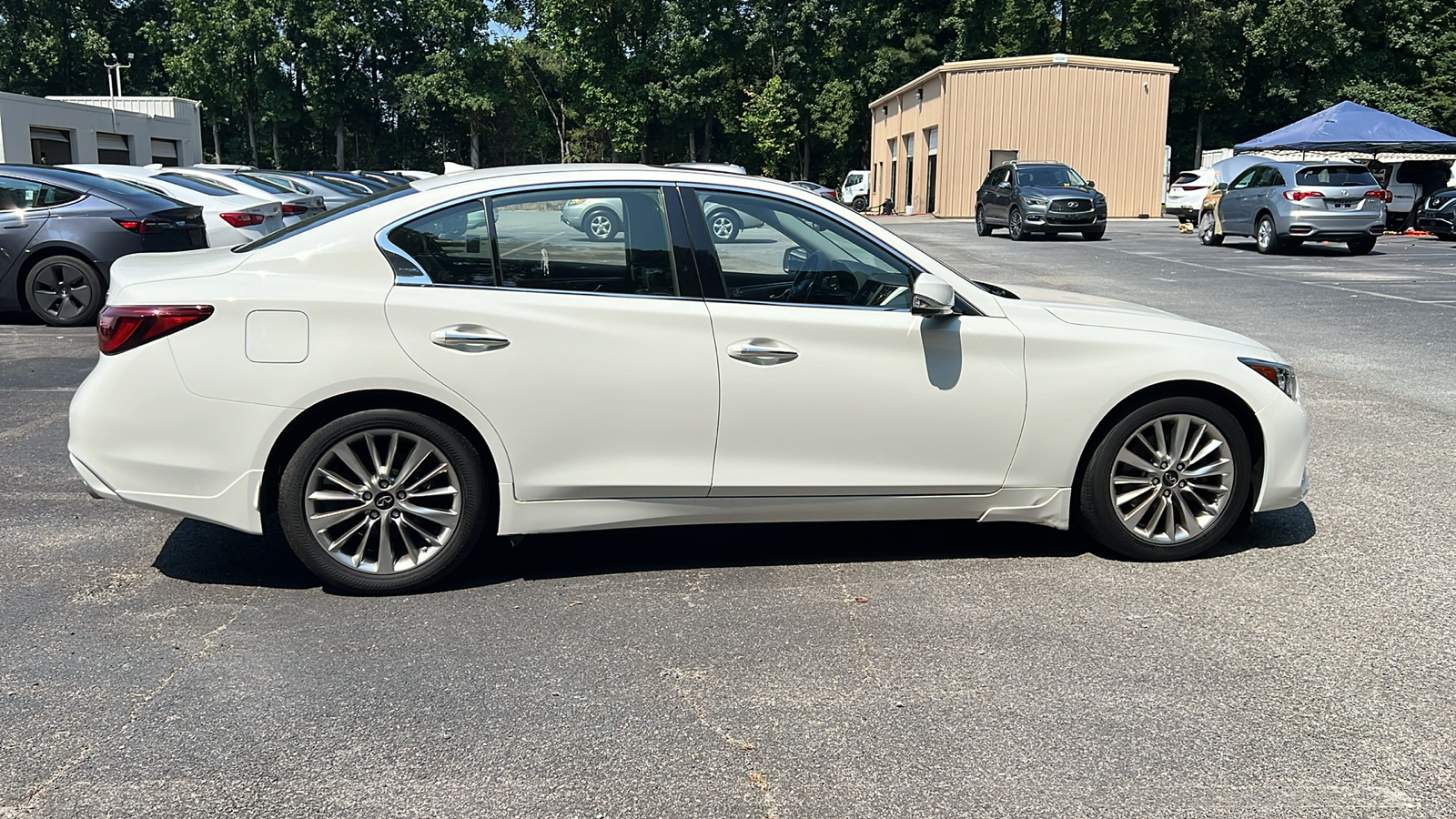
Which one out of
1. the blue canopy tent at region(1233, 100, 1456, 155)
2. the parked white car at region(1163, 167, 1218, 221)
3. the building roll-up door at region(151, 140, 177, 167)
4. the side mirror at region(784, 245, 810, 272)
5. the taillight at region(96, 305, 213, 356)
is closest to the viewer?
the taillight at region(96, 305, 213, 356)

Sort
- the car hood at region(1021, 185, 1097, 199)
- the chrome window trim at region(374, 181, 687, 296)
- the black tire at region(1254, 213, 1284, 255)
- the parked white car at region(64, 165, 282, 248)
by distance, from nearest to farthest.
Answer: the chrome window trim at region(374, 181, 687, 296) < the parked white car at region(64, 165, 282, 248) < the black tire at region(1254, 213, 1284, 255) < the car hood at region(1021, 185, 1097, 199)

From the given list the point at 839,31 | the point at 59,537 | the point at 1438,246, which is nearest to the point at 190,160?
the point at 839,31

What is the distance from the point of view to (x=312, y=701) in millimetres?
3621

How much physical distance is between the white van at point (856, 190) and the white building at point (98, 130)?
101 ft

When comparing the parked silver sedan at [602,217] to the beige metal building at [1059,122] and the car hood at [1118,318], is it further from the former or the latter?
the beige metal building at [1059,122]

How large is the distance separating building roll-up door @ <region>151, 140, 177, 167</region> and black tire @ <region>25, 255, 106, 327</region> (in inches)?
1955

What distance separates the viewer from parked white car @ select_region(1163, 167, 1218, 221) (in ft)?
114

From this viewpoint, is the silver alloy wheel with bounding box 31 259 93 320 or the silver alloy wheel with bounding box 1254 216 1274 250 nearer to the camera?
the silver alloy wheel with bounding box 31 259 93 320

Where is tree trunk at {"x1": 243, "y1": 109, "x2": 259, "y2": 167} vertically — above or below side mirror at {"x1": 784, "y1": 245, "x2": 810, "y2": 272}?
above

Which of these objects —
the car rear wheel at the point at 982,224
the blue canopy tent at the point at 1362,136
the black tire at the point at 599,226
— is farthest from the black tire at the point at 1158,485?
the blue canopy tent at the point at 1362,136

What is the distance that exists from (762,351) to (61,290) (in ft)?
32.1

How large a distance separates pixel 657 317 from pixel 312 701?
5.78 ft

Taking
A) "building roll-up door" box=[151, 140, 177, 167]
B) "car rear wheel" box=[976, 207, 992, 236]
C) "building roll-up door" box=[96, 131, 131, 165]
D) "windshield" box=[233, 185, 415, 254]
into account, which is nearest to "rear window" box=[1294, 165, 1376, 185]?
"car rear wheel" box=[976, 207, 992, 236]

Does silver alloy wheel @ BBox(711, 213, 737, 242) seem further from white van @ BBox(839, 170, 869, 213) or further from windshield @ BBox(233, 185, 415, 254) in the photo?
white van @ BBox(839, 170, 869, 213)
